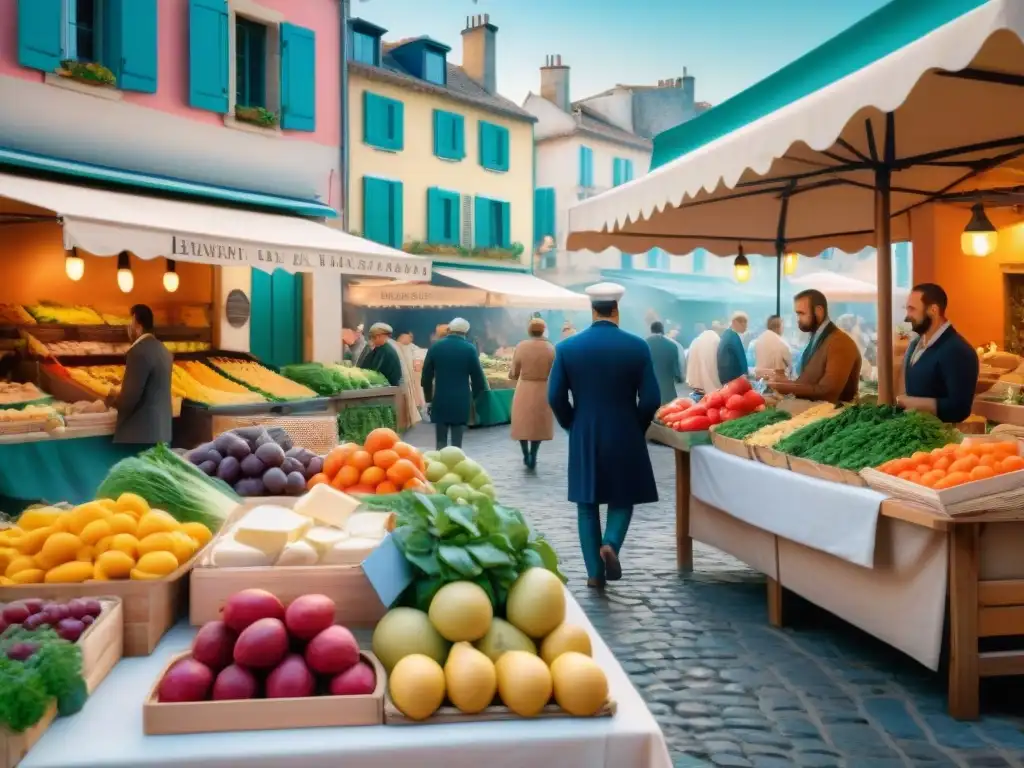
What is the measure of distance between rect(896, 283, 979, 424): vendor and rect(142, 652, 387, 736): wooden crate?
4536 mm

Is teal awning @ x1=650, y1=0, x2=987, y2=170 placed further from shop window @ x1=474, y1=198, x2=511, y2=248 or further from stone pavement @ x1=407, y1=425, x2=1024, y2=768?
shop window @ x1=474, y1=198, x2=511, y2=248

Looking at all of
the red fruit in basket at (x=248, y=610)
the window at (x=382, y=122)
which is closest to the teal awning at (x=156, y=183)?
the window at (x=382, y=122)

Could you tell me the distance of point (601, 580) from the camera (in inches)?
246

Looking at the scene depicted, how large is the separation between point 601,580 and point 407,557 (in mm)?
3911

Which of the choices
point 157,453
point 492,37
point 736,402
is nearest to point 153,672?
point 157,453

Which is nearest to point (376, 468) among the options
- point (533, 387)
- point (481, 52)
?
point (533, 387)

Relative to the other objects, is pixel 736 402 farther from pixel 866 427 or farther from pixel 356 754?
pixel 356 754

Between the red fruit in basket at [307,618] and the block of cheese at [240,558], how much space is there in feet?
1.64

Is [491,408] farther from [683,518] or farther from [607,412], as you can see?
[607,412]

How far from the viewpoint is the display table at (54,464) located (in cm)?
779

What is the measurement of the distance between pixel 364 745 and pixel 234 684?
1.10ft

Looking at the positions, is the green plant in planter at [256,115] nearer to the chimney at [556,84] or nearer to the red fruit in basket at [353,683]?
the red fruit in basket at [353,683]

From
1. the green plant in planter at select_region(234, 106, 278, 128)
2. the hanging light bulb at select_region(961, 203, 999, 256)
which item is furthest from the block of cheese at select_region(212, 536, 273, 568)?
the green plant in planter at select_region(234, 106, 278, 128)

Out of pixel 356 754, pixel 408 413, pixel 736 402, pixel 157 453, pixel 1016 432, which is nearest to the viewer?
pixel 356 754
